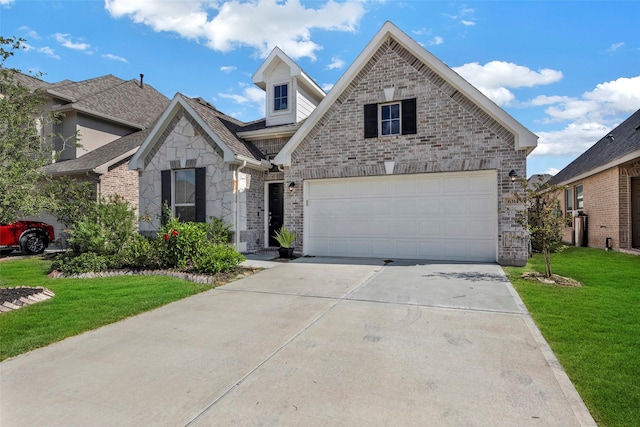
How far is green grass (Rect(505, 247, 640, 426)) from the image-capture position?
276cm

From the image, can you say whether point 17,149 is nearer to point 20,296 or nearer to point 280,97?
point 20,296

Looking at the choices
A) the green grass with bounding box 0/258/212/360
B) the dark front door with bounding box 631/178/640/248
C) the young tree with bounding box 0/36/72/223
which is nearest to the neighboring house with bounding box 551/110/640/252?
the dark front door with bounding box 631/178/640/248

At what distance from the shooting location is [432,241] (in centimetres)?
1027

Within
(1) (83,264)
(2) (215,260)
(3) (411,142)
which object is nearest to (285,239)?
(2) (215,260)

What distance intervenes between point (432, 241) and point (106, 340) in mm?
8556

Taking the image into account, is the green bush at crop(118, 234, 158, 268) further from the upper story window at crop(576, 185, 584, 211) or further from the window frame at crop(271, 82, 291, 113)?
the upper story window at crop(576, 185, 584, 211)

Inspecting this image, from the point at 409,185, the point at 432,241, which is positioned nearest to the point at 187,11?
the point at 409,185

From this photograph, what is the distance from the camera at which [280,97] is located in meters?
13.5

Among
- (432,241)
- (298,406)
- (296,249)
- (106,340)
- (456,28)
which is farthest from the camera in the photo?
(296,249)

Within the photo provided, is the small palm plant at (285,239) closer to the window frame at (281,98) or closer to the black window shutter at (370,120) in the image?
the black window shutter at (370,120)

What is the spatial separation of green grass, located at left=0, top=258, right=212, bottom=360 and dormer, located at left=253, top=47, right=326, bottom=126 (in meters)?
7.86

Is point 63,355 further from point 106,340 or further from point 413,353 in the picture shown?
point 413,353

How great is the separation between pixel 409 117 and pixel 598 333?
7599 millimetres

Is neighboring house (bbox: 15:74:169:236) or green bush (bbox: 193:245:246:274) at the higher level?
neighboring house (bbox: 15:74:169:236)
